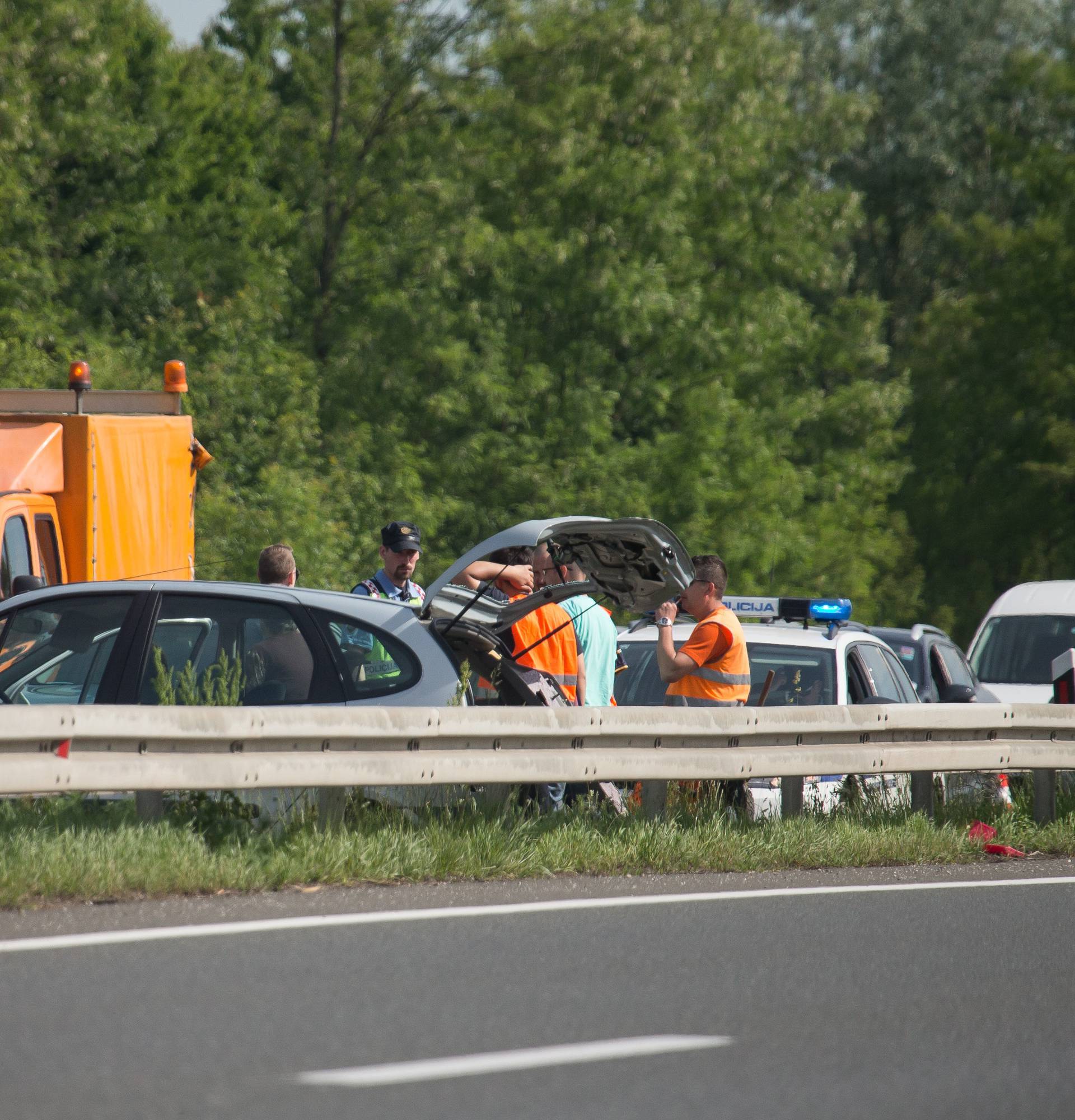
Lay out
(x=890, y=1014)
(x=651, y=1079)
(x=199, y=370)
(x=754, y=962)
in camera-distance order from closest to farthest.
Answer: (x=651, y=1079), (x=890, y=1014), (x=754, y=962), (x=199, y=370)

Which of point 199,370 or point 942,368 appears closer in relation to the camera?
point 199,370

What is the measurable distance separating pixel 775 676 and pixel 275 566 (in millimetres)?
3067

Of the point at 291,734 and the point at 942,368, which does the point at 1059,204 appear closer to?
the point at 942,368

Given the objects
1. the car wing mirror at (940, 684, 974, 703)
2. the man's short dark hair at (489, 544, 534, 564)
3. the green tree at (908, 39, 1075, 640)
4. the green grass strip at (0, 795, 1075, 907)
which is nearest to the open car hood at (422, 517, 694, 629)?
the man's short dark hair at (489, 544, 534, 564)

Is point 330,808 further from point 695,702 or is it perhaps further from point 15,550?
point 15,550

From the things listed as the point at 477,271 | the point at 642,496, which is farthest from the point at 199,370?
the point at 642,496

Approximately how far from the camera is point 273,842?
320 inches

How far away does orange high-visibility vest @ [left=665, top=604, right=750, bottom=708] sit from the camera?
10375 millimetres

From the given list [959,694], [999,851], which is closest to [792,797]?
[999,851]

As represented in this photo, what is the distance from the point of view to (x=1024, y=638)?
1855 cm

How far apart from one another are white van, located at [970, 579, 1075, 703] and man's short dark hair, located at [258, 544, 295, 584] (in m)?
9.06

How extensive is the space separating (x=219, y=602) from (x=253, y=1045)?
352cm

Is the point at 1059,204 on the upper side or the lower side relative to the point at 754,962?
upper

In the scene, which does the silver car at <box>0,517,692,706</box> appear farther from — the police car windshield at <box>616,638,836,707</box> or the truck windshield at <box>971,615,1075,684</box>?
the truck windshield at <box>971,615,1075,684</box>
